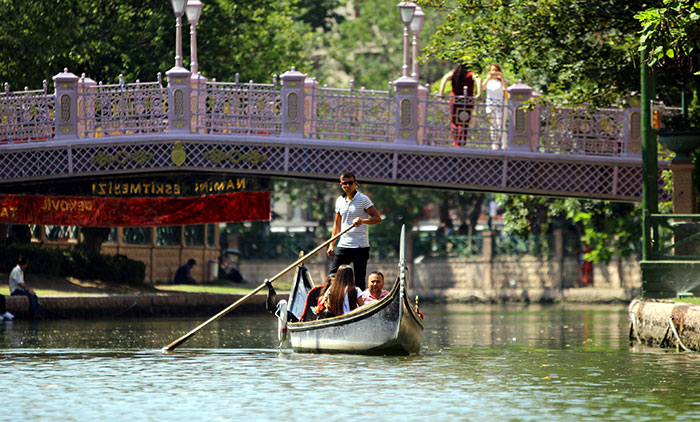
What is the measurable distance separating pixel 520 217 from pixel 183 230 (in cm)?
967

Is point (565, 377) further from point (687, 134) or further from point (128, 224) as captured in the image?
point (128, 224)

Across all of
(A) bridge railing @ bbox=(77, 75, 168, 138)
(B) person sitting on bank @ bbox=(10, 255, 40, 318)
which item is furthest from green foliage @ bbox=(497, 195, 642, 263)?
(B) person sitting on bank @ bbox=(10, 255, 40, 318)

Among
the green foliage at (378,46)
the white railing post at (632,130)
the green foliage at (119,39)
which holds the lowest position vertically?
the white railing post at (632,130)

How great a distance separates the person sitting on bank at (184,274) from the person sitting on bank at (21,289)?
1047cm

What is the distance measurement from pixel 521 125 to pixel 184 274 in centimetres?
1441

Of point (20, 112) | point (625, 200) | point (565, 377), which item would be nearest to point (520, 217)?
point (625, 200)

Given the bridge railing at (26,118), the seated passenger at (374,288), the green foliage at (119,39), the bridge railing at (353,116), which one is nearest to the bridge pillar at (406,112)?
the bridge railing at (353,116)

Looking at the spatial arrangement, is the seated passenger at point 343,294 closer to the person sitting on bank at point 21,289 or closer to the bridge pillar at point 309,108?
the bridge pillar at point 309,108

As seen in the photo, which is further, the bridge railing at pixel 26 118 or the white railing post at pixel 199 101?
the bridge railing at pixel 26 118

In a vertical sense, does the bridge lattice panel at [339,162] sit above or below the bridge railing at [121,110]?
below

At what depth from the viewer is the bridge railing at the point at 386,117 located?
80.8ft

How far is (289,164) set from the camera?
2494cm

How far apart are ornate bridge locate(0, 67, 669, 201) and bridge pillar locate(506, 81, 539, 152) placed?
0.05ft

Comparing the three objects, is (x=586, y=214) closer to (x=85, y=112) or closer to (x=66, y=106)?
(x=85, y=112)
